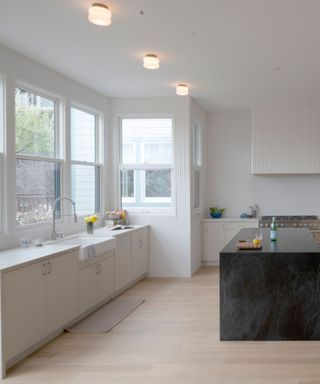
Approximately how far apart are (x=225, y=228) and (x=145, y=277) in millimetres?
1670

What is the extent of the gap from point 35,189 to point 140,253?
6.82 ft

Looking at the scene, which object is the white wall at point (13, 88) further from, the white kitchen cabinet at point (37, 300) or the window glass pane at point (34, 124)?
the white kitchen cabinet at point (37, 300)

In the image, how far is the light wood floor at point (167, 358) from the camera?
328 centimetres

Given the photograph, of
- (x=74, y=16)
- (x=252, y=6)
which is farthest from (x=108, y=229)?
(x=252, y=6)

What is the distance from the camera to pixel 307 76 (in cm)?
558

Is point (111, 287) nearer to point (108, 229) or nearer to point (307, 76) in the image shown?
point (108, 229)

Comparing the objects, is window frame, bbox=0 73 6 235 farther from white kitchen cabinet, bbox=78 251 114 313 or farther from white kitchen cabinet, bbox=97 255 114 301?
white kitchen cabinet, bbox=97 255 114 301

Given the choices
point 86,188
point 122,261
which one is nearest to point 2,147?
point 86,188

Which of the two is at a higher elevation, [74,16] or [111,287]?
[74,16]

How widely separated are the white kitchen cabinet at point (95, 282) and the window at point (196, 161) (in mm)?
2414

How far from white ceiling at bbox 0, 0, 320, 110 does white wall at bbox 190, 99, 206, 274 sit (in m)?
1.01

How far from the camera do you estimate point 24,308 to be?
3570 millimetres

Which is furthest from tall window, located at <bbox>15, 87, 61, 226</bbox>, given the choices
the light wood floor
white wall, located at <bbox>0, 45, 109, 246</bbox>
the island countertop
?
the island countertop

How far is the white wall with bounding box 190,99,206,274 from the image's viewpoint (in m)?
7.07
